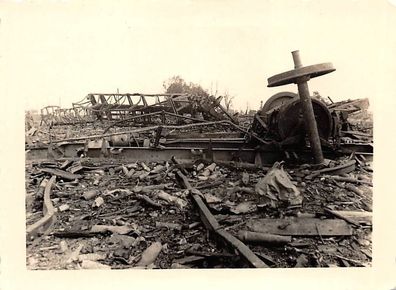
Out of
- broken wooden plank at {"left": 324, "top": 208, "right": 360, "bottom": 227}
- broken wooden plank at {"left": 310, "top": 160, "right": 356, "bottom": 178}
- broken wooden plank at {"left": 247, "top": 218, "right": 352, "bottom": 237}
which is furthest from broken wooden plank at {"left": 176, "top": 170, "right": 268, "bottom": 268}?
broken wooden plank at {"left": 310, "top": 160, "right": 356, "bottom": 178}

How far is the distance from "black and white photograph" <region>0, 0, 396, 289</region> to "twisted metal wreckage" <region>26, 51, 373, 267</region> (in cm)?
3

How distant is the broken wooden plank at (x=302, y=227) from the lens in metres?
2.84

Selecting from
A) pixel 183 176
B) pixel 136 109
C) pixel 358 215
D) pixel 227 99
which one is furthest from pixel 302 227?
pixel 136 109

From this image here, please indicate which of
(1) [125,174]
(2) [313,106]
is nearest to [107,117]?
(1) [125,174]

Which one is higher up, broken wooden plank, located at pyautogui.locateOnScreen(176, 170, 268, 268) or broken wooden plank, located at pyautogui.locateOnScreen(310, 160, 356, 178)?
broken wooden plank, located at pyautogui.locateOnScreen(310, 160, 356, 178)

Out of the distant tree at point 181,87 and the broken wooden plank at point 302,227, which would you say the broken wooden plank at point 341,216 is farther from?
the distant tree at point 181,87

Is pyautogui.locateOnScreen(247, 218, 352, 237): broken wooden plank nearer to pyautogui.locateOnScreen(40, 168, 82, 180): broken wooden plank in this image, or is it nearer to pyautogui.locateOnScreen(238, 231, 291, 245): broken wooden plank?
pyautogui.locateOnScreen(238, 231, 291, 245): broken wooden plank

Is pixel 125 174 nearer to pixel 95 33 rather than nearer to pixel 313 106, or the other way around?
pixel 95 33

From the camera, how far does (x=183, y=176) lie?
347 centimetres

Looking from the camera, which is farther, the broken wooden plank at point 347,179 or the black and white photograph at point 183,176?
the broken wooden plank at point 347,179

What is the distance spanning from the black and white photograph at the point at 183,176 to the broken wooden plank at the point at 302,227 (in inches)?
0.4

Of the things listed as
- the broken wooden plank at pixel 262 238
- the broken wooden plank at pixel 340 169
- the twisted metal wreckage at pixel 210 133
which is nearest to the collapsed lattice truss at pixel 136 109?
the twisted metal wreckage at pixel 210 133

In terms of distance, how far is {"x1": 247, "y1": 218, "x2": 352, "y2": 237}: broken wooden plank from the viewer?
284cm

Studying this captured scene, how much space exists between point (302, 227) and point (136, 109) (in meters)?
1.93
